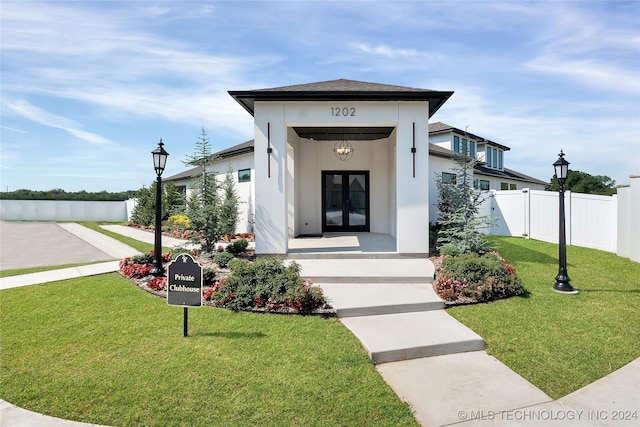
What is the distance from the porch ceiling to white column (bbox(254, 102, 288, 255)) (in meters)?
1.87

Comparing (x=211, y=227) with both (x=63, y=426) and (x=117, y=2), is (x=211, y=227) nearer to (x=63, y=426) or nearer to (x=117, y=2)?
(x=117, y=2)

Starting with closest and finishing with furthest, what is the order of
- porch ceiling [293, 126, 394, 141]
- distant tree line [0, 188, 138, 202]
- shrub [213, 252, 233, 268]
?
shrub [213, 252, 233, 268], porch ceiling [293, 126, 394, 141], distant tree line [0, 188, 138, 202]

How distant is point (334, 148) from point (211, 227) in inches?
236

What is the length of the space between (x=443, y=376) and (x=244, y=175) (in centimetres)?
1251

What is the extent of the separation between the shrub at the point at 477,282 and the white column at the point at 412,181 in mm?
2111

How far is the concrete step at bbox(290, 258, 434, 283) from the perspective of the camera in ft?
21.6

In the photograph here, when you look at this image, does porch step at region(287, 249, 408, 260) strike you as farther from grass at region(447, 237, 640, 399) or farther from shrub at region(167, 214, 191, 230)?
shrub at region(167, 214, 191, 230)

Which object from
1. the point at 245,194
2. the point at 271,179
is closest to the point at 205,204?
the point at 271,179

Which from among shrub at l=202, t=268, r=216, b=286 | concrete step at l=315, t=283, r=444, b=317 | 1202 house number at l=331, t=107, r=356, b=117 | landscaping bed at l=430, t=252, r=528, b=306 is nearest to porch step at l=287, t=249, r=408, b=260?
concrete step at l=315, t=283, r=444, b=317

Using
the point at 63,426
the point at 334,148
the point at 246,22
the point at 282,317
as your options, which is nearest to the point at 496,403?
the point at 282,317

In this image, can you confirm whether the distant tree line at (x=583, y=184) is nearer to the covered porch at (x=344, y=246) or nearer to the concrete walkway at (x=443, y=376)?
the covered porch at (x=344, y=246)

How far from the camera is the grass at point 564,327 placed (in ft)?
11.9

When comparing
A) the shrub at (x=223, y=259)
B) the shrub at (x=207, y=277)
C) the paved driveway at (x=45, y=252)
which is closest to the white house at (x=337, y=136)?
the shrub at (x=223, y=259)

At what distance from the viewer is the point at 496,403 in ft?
9.89
